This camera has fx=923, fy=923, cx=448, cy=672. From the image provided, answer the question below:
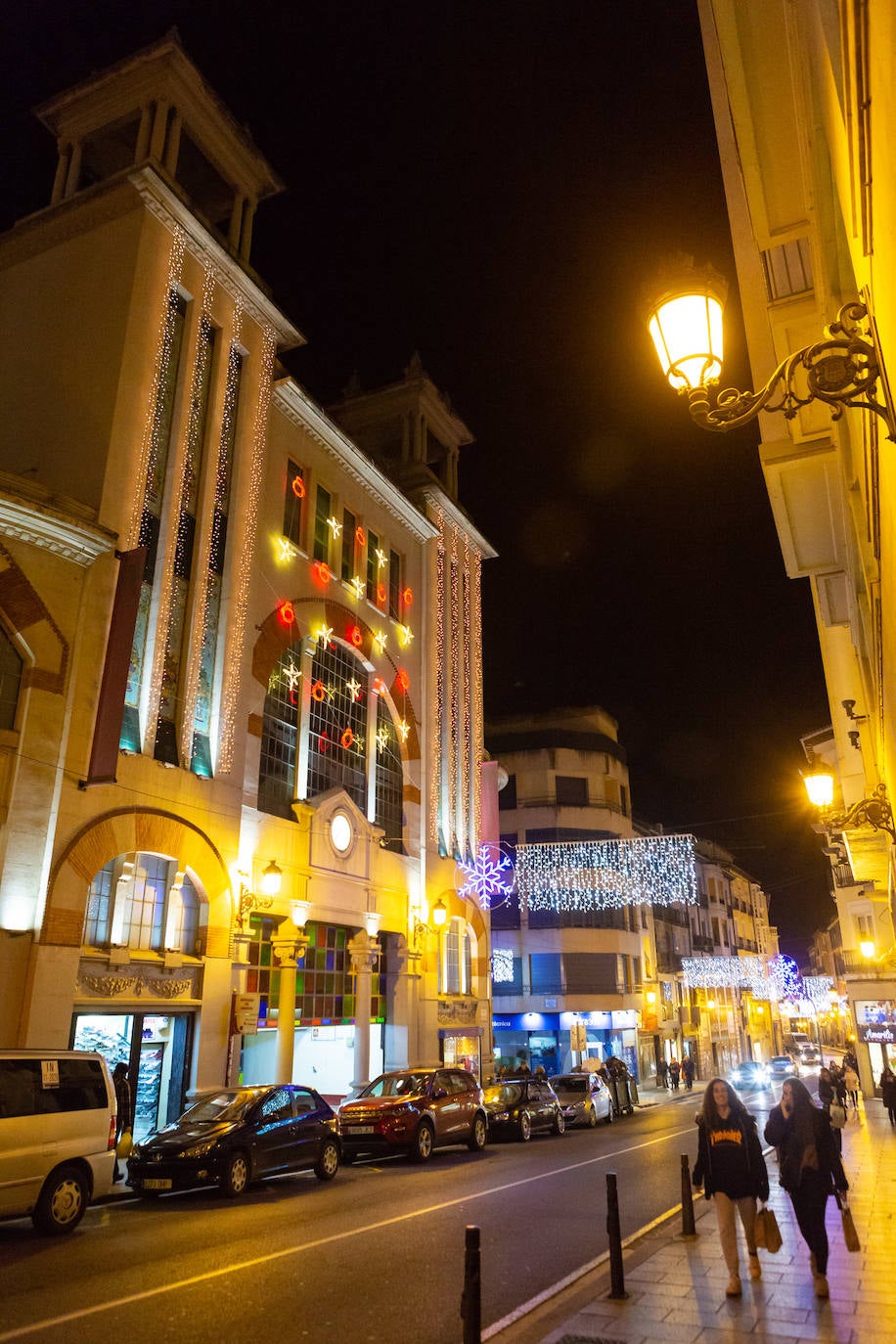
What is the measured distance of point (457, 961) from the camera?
101 ft

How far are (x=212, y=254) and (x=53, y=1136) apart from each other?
19293 mm

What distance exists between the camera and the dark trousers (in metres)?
7.41

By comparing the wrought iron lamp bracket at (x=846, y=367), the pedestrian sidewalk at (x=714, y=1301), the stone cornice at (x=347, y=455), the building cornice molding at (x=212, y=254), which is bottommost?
the pedestrian sidewalk at (x=714, y=1301)

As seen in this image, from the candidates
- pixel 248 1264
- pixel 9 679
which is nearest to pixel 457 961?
pixel 9 679

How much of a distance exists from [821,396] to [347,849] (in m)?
21.7

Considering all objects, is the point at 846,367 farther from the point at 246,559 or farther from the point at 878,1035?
the point at 878,1035

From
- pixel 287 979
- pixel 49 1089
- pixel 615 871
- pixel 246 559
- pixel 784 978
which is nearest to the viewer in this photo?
pixel 49 1089

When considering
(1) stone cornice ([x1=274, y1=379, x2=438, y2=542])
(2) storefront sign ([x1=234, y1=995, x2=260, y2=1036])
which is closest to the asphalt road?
(2) storefront sign ([x1=234, y1=995, x2=260, y2=1036])

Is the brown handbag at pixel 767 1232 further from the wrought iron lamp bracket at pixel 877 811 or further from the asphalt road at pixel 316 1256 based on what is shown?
the wrought iron lamp bracket at pixel 877 811

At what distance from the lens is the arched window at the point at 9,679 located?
15.7m

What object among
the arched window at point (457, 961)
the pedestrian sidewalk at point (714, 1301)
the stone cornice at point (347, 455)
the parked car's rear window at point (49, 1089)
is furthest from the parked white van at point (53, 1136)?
the arched window at point (457, 961)

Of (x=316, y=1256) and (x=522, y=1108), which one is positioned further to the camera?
(x=522, y=1108)

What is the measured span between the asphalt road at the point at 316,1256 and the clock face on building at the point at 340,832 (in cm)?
964

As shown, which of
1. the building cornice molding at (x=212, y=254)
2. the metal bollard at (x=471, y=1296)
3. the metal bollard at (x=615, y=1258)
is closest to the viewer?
the metal bollard at (x=471, y=1296)
